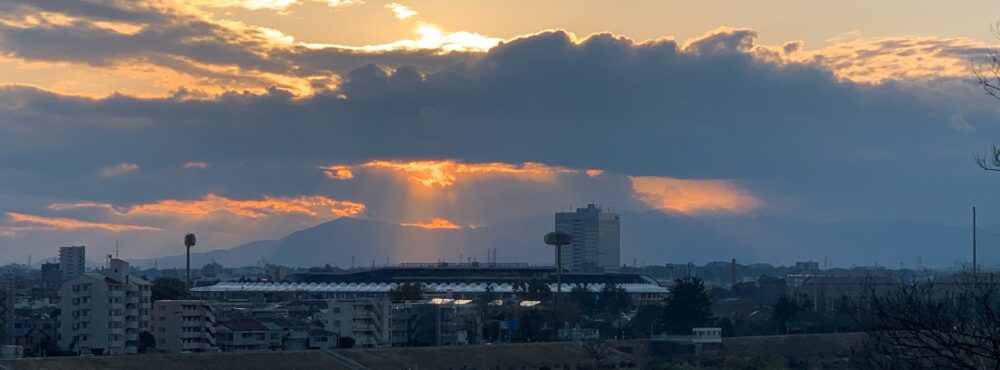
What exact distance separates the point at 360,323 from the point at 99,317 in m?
15.6

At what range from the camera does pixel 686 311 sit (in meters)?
86.8

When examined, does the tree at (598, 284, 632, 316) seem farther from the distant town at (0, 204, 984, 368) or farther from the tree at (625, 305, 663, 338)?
the tree at (625, 305, 663, 338)

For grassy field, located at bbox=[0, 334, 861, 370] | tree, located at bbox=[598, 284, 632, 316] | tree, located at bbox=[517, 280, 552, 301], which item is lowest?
grassy field, located at bbox=[0, 334, 861, 370]

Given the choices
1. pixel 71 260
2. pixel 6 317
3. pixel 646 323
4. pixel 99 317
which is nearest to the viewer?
pixel 99 317

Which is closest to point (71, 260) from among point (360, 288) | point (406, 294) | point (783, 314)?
point (360, 288)

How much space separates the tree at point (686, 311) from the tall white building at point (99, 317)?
34342 mm

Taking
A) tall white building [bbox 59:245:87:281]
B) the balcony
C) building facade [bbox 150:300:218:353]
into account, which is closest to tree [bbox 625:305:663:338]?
the balcony

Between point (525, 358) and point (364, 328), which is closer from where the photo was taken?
point (525, 358)

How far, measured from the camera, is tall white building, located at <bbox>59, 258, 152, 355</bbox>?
215 feet

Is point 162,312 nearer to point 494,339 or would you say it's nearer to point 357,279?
point 494,339

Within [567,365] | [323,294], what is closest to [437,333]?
[567,365]

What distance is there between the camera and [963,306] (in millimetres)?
15984

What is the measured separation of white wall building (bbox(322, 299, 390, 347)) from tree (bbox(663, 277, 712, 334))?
1947 cm

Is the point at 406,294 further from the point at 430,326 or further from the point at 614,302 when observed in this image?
the point at 430,326
